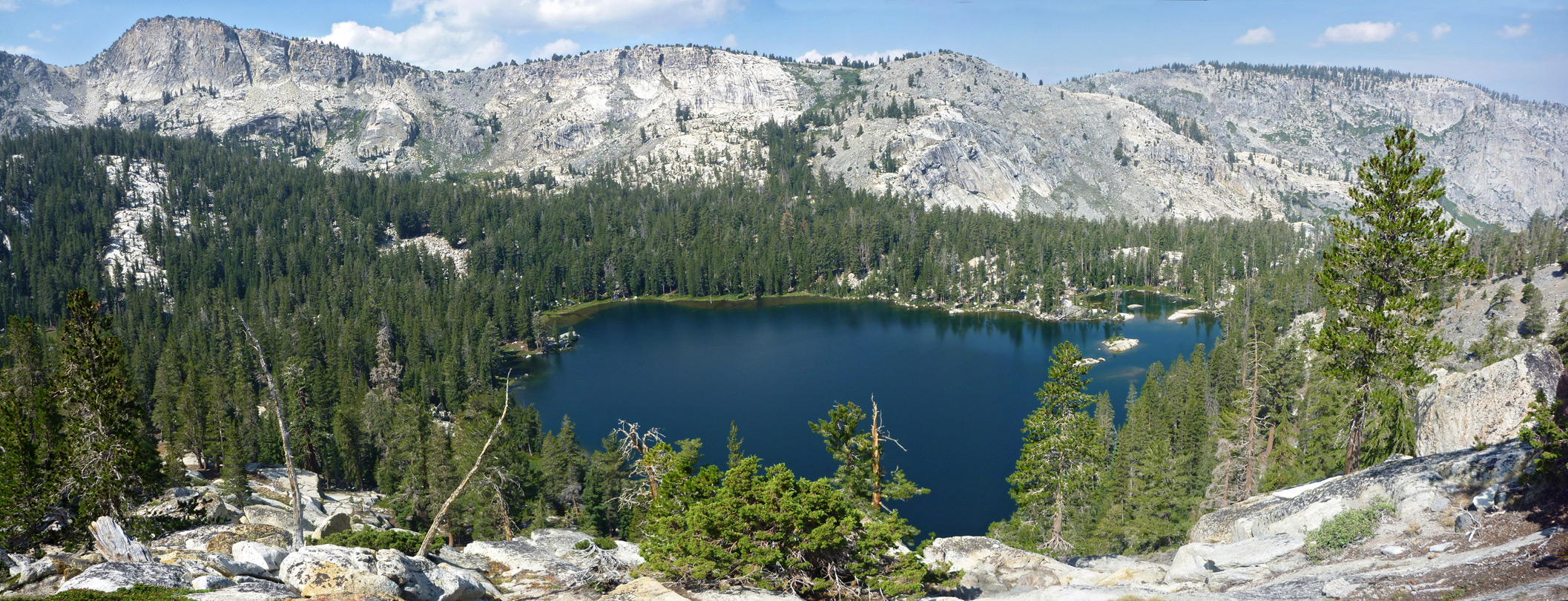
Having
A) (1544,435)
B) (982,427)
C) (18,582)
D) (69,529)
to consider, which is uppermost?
(1544,435)

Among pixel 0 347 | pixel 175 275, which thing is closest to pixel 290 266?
pixel 175 275

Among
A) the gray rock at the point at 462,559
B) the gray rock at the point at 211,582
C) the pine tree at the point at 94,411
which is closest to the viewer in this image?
the gray rock at the point at 211,582

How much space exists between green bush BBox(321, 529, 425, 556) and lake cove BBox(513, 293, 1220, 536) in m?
44.5

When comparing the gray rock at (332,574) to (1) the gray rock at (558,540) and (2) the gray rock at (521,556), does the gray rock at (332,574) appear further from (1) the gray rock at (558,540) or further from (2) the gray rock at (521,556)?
(1) the gray rock at (558,540)

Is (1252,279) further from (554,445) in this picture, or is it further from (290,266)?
(290,266)

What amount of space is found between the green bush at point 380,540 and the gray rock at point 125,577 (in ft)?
21.9

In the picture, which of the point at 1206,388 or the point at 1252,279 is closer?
the point at 1206,388

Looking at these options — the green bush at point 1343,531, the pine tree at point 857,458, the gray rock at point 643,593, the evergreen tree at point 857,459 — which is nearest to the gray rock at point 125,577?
the gray rock at point 643,593

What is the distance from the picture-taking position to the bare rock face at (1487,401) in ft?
94.4

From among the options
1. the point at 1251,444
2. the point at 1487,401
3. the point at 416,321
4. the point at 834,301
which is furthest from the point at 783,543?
the point at 834,301

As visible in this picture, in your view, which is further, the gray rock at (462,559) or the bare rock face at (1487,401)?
the bare rock face at (1487,401)

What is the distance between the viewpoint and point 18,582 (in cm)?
1698

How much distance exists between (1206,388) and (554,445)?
69.2 m

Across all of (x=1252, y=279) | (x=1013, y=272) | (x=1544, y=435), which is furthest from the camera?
(x=1013, y=272)
